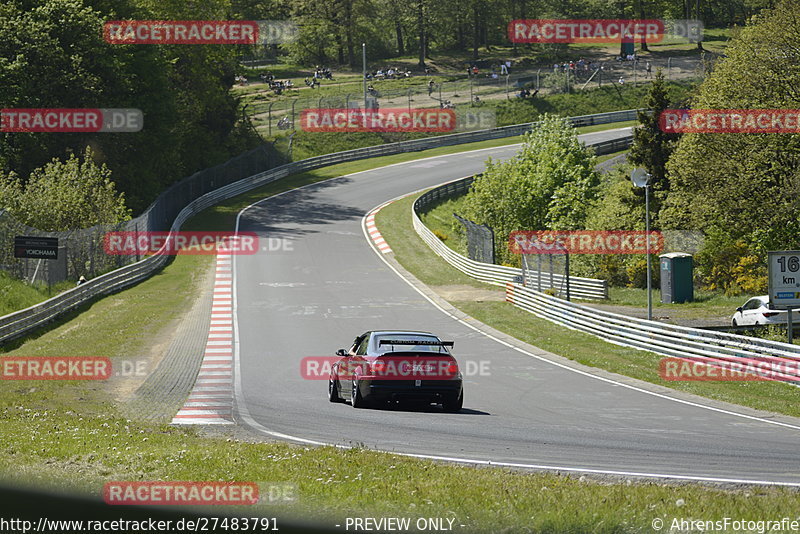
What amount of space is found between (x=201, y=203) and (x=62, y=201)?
19.7 meters

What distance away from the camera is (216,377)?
24281mm

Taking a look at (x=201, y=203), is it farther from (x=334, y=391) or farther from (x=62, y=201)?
(x=334, y=391)

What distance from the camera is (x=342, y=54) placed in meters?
125

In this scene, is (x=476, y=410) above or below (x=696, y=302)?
above

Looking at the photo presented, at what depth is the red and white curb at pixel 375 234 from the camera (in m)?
52.9

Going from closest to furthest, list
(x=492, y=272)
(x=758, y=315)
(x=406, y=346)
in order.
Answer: (x=406, y=346) → (x=758, y=315) → (x=492, y=272)

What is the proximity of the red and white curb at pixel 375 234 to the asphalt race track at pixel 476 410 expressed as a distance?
741 centimetres

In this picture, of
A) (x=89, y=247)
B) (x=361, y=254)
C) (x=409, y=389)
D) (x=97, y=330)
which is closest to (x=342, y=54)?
(x=361, y=254)

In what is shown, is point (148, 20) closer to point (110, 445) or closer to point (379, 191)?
point (379, 191)

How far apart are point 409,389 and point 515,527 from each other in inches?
340

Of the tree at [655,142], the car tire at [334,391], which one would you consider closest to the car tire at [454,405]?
the car tire at [334,391]

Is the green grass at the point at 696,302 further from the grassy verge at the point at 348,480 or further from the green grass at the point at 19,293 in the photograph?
the grassy verge at the point at 348,480

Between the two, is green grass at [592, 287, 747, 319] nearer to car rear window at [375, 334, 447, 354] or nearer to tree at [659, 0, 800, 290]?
tree at [659, 0, 800, 290]

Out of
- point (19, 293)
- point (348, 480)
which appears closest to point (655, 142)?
A: point (19, 293)
